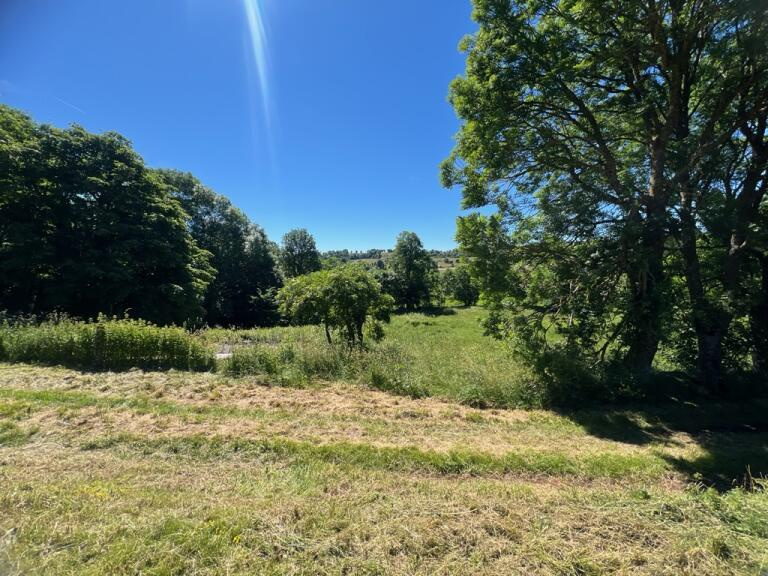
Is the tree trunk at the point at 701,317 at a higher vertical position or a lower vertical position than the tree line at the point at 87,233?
lower

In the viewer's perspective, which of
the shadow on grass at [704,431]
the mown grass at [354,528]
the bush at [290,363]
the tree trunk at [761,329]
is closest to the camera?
the mown grass at [354,528]

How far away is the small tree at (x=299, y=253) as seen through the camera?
4731cm

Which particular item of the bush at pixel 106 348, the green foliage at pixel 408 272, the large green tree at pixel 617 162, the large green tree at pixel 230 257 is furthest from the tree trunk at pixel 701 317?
the green foliage at pixel 408 272

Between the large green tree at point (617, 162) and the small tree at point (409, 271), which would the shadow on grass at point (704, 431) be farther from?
the small tree at point (409, 271)

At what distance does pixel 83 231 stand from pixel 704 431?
1067 inches

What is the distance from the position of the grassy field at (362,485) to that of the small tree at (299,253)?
4145 cm

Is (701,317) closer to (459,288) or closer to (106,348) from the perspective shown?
(106,348)

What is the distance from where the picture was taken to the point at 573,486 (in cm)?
364

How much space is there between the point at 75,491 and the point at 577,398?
8.22m

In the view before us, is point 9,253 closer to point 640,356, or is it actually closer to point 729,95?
point 640,356

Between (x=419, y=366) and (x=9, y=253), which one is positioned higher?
(x=9, y=253)

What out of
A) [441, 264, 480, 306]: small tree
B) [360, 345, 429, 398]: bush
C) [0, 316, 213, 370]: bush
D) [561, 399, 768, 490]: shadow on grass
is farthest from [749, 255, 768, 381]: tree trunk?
[441, 264, 480, 306]: small tree

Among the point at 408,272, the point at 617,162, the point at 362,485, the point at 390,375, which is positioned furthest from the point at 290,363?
the point at 408,272

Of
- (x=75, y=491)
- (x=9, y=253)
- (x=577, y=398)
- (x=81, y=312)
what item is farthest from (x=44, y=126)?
(x=577, y=398)
